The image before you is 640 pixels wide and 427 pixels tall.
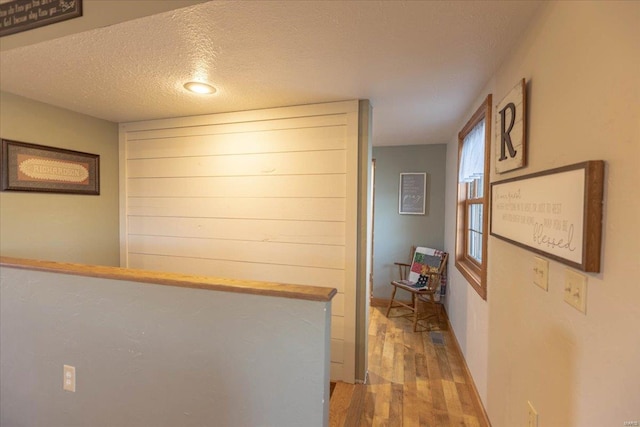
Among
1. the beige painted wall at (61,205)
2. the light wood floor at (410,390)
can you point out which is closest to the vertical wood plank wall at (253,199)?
the beige painted wall at (61,205)

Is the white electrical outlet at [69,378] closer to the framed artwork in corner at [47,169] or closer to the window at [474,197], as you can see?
the framed artwork in corner at [47,169]

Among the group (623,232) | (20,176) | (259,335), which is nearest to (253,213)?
(259,335)

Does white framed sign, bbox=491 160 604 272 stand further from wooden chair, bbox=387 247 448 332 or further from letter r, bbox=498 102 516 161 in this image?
wooden chair, bbox=387 247 448 332

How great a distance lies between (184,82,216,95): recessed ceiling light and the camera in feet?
6.15

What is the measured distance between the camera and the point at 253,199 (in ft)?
7.89

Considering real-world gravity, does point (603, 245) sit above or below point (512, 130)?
below

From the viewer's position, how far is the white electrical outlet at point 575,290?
0.86 meters

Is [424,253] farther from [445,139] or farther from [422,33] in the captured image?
[422,33]

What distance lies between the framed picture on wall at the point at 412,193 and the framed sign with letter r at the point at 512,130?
218 cm

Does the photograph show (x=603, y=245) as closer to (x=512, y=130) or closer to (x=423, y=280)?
(x=512, y=130)

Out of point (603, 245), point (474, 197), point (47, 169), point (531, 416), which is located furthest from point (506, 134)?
point (47, 169)

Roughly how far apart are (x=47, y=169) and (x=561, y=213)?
3.32m

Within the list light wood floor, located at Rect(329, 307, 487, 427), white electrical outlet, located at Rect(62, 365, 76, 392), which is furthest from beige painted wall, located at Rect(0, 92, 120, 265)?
light wood floor, located at Rect(329, 307, 487, 427)

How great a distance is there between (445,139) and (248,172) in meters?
2.47
